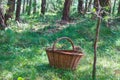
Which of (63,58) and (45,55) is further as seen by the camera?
(45,55)

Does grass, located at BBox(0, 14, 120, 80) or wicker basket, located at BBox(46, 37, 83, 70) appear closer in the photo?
grass, located at BBox(0, 14, 120, 80)

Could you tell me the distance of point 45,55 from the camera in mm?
7648

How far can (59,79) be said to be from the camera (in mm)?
6020

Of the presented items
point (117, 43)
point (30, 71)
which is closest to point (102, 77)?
point (30, 71)

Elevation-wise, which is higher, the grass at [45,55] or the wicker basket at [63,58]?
the wicker basket at [63,58]

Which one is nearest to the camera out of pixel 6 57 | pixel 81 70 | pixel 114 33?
pixel 81 70

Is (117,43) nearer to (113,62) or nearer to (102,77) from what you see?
(113,62)

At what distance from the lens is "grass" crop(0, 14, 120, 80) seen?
6.19 meters

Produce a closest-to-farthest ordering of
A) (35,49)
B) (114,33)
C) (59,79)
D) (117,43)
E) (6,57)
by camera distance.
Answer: (59,79), (6,57), (35,49), (117,43), (114,33)

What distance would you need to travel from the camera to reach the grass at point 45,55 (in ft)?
20.3

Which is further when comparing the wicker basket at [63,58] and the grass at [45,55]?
the wicker basket at [63,58]

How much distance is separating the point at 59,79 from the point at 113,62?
203 centimetres

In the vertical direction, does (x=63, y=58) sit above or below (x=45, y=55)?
above

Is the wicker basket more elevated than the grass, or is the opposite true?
the wicker basket
